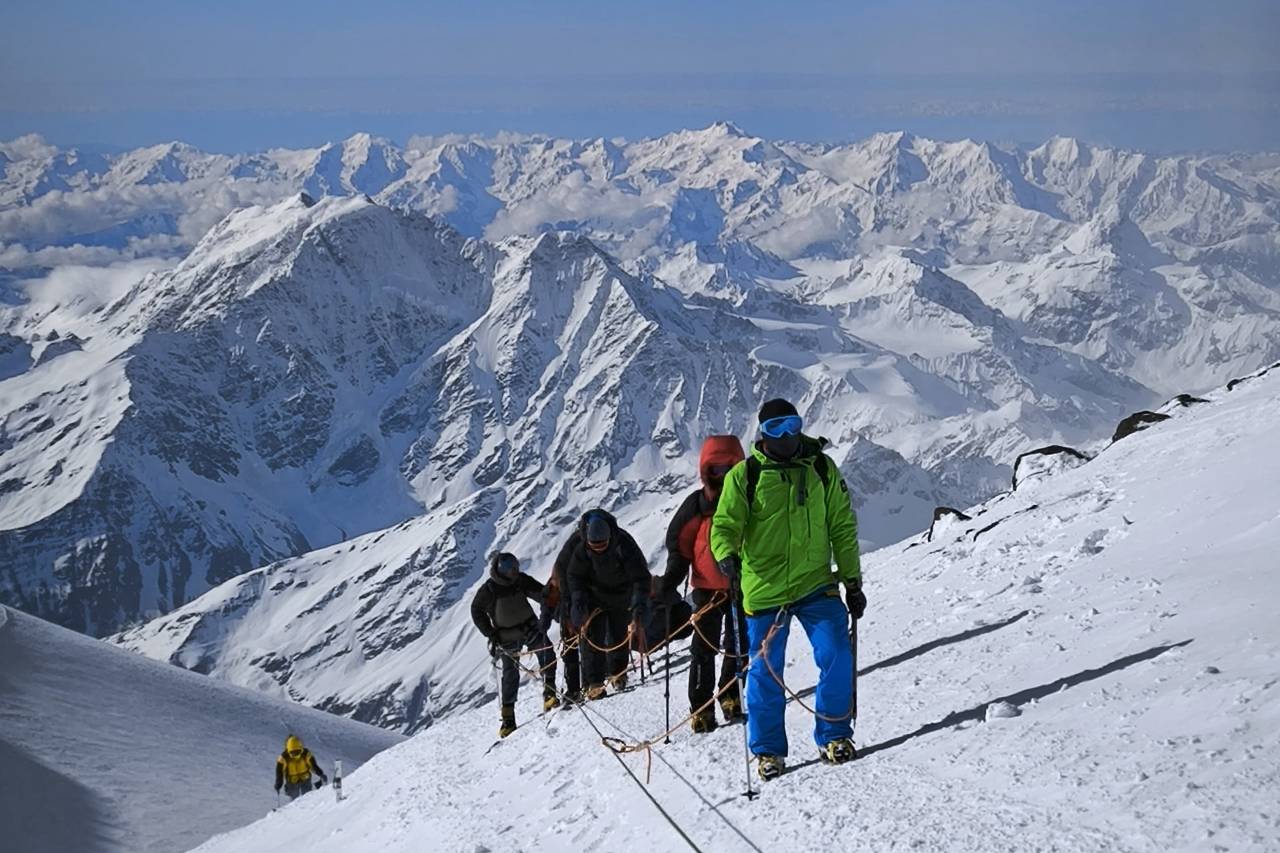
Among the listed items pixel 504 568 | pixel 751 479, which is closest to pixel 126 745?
pixel 504 568

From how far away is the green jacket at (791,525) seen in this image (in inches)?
358

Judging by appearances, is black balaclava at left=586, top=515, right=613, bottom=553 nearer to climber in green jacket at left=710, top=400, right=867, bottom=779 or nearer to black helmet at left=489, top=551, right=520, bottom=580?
black helmet at left=489, top=551, right=520, bottom=580

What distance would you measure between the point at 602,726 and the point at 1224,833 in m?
8.66

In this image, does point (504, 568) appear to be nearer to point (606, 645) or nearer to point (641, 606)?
point (606, 645)

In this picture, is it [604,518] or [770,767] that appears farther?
[604,518]

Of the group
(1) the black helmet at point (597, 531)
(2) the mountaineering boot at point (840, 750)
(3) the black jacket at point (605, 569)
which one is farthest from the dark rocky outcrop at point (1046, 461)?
(2) the mountaineering boot at point (840, 750)

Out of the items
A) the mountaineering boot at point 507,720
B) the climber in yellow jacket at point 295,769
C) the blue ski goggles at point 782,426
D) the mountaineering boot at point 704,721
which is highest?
the blue ski goggles at point 782,426

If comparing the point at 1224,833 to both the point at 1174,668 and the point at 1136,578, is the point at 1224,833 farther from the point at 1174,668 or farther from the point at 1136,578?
the point at 1136,578

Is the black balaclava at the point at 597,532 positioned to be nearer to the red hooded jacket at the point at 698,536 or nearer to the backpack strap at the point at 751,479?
the red hooded jacket at the point at 698,536

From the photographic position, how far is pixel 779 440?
29.3 ft

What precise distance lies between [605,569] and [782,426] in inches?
260

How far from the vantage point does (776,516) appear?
9.11 meters

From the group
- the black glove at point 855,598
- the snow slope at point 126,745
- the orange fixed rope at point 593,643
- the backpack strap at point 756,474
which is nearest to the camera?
the black glove at point 855,598

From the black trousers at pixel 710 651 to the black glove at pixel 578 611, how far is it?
9.89ft
